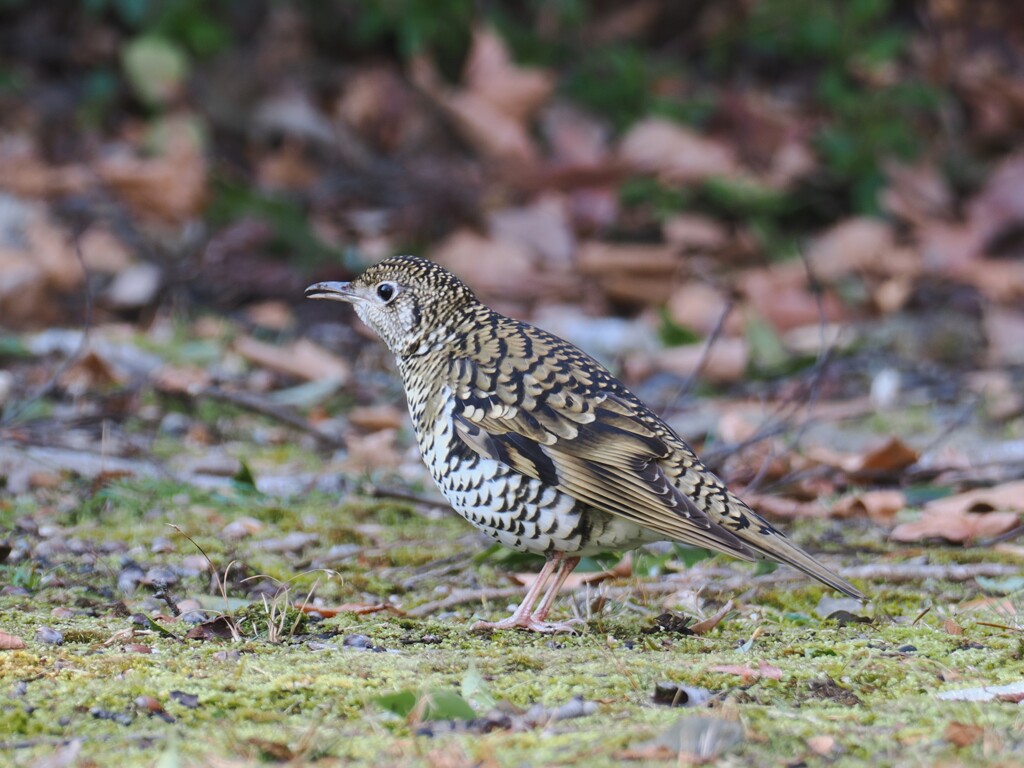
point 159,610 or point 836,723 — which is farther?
point 159,610

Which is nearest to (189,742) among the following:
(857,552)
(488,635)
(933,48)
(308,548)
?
(488,635)

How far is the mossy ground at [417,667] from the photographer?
8.79 feet

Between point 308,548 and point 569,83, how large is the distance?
6.44 meters

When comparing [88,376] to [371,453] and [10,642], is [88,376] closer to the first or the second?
[371,453]

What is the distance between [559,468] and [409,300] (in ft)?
3.55

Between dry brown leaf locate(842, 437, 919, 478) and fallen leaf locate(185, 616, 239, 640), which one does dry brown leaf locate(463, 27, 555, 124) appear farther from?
fallen leaf locate(185, 616, 239, 640)

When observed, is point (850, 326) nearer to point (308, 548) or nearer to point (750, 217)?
point (750, 217)

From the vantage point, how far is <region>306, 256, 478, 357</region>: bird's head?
468 cm

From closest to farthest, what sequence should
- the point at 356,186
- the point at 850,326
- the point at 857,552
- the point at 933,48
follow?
the point at 857,552, the point at 850,326, the point at 356,186, the point at 933,48

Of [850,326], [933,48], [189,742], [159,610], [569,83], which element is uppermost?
[933,48]

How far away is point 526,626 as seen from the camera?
12.7 ft

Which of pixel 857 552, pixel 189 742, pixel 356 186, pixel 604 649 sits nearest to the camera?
pixel 189 742

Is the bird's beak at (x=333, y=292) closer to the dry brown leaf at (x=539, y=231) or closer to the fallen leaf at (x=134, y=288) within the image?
the fallen leaf at (x=134, y=288)

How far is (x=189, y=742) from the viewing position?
8.86 ft
